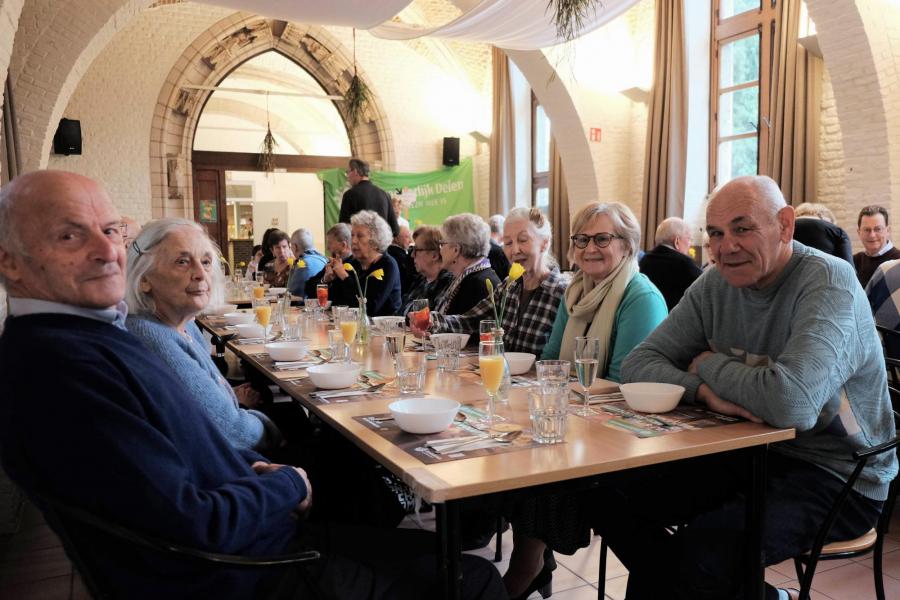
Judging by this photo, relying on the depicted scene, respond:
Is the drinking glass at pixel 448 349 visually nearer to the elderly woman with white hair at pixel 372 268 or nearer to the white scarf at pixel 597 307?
the white scarf at pixel 597 307

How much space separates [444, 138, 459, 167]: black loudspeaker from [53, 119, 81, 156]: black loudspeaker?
5.42 metres

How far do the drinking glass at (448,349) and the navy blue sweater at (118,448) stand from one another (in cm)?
120

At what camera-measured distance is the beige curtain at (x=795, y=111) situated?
21.7 ft

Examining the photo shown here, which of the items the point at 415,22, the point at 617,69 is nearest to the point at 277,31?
the point at 415,22

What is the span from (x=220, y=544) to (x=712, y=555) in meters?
1.19

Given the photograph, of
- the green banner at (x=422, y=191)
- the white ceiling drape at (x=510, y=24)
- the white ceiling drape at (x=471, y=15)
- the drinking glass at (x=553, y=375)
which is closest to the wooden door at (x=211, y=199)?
the green banner at (x=422, y=191)

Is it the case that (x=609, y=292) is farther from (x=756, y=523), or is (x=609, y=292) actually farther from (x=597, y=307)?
(x=756, y=523)

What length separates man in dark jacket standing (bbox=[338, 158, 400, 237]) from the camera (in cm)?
→ 742

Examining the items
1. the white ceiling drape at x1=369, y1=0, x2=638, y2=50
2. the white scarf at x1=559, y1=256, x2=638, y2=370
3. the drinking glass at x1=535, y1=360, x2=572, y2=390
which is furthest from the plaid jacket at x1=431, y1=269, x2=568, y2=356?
the white ceiling drape at x1=369, y1=0, x2=638, y2=50

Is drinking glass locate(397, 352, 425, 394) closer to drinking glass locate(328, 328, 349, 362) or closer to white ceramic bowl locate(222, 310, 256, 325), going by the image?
drinking glass locate(328, 328, 349, 362)

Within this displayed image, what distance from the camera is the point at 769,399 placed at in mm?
1841

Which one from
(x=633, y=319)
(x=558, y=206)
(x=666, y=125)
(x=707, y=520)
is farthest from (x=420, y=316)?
(x=558, y=206)

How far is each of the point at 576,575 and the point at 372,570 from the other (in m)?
1.47

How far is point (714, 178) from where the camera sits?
319 inches
